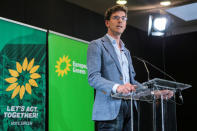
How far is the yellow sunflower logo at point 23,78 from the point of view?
4.41 metres

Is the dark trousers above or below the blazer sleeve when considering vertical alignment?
below

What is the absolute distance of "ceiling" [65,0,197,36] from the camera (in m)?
6.35

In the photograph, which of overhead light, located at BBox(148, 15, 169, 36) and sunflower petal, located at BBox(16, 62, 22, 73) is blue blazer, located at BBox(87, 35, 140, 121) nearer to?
sunflower petal, located at BBox(16, 62, 22, 73)

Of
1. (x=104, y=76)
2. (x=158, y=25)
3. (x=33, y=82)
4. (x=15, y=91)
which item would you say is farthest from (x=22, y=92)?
(x=158, y=25)

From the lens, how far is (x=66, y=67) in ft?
17.4

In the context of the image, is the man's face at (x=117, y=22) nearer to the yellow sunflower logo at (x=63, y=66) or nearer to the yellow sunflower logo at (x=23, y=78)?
the yellow sunflower logo at (x=23, y=78)

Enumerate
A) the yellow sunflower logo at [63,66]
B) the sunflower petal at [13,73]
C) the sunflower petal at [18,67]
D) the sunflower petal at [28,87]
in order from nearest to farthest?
the sunflower petal at [13,73] < the sunflower petal at [18,67] < the sunflower petal at [28,87] < the yellow sunflower logo at [63,66]

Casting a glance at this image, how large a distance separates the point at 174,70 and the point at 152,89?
622cm

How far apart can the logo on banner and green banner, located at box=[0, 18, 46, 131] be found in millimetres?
334

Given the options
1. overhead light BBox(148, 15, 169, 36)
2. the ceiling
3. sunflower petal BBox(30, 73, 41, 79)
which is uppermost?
the ceiling

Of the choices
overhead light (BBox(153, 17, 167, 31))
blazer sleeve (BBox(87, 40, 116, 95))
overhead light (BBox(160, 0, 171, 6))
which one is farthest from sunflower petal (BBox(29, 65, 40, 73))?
overhead light (BBox(160, 0, 171, 6))

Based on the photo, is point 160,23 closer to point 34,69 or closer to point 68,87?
point 68,87

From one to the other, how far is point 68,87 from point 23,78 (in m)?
0.94

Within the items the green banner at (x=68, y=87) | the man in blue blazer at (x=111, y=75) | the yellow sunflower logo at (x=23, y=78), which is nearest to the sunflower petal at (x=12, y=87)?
the yellow sunflower logo at (x=23, y=78)
